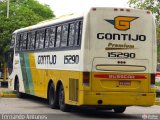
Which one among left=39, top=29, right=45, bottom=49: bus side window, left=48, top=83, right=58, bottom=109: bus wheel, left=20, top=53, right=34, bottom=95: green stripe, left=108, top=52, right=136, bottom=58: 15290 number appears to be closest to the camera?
left=108, top=52, right=136, bottom=58: 15290 number

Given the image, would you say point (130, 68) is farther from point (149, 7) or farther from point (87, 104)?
point (149, 7)

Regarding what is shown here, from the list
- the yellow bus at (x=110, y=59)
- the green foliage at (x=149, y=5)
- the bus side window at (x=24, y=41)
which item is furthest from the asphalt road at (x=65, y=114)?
the green foliage at (x=149, y=5)

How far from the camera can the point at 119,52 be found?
1809 centimetres

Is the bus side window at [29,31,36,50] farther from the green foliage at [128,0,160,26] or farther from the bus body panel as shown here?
the green foliage at [128,0,160,26]

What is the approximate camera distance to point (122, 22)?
18266 mm

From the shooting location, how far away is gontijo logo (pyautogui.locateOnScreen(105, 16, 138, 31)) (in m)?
18.1

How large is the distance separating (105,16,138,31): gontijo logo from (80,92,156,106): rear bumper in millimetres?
2037

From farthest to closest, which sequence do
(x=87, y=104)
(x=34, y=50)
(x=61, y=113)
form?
(x=34, y=50)
(x=61, y=113)
(x=87, y=104)

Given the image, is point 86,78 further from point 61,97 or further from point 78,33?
point 61,97

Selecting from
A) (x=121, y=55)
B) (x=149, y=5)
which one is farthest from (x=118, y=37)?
(x=149, y=5)

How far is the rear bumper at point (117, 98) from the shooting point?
58.0 feet

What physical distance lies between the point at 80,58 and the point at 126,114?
292cm

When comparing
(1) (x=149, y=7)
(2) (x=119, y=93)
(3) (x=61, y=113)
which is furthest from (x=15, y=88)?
(1) (x=149, y=7)

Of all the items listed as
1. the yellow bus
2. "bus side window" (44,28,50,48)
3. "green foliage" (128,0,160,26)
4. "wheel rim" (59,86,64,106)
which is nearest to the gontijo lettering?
"bus side window" (44,28,50,48)
